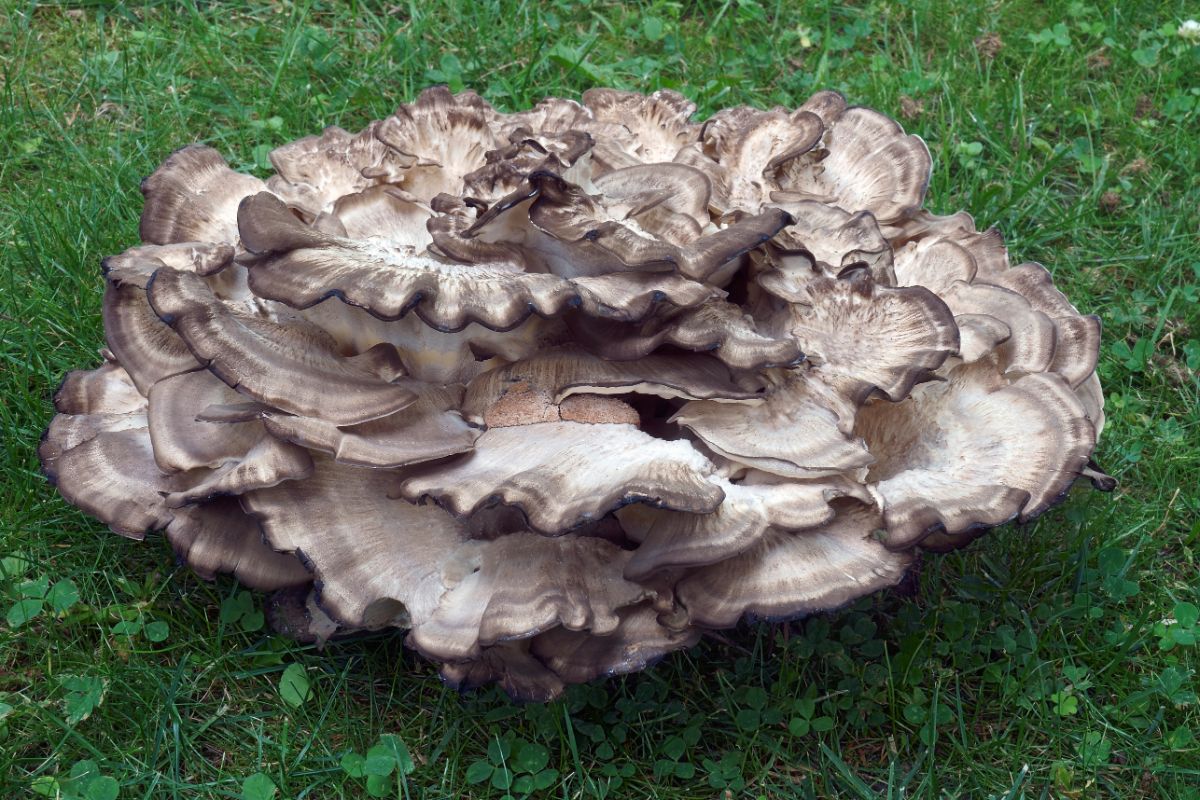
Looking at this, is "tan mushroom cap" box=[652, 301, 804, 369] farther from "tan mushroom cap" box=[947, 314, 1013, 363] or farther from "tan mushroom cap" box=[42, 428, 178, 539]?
"tan mushroom cap" box=[42, 428, 178, 539]

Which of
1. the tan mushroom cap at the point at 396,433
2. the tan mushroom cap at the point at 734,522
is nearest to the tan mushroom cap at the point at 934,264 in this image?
the tan mushroom cap at the point at 734,522

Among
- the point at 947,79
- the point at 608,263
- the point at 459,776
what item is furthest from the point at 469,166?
the point at 947,79

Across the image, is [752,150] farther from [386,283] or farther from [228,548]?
[228,548]

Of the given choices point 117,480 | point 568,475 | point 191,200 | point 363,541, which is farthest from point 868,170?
point 117,480

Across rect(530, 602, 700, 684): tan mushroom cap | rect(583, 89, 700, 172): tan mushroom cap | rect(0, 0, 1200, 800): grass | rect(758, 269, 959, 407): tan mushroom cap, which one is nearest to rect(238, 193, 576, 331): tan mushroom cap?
rect(758, 269, 959, 407): tan mushroom cap

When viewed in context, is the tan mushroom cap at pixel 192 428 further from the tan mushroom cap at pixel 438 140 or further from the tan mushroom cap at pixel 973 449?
the tan mushroom cap at pixel 973 449

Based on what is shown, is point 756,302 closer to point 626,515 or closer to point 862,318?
point 862,318
